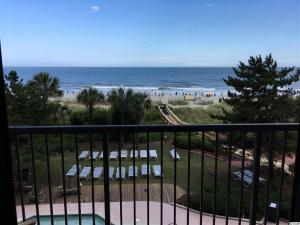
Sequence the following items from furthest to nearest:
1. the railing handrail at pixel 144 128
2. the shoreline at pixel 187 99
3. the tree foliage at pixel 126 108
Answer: the shoreline at pixel 187 99 → the tree foliage at pixel 126 108 → the railing handrail at pixel 144 128

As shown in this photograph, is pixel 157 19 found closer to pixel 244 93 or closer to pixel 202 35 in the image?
pixel 202 35

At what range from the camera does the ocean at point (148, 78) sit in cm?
2744

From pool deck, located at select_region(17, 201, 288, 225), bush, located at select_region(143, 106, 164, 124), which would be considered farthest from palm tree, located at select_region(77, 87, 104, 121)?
pool deck, located at select_region(17, 201, 288, 225)

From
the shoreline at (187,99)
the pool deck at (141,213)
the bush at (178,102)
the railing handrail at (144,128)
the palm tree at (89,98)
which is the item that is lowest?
the pool deck at (141,213)

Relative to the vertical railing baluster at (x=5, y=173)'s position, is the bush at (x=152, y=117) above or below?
below

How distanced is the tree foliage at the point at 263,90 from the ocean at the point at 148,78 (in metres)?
12.5

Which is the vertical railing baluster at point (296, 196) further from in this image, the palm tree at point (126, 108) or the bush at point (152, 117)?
the bush at point (152, 117)

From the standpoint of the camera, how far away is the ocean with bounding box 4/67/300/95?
27.4 metres

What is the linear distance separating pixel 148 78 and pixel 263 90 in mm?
21340

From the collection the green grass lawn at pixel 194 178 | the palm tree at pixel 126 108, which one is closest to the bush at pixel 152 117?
the palm tree at pixel 126 108

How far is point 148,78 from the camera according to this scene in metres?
33.2

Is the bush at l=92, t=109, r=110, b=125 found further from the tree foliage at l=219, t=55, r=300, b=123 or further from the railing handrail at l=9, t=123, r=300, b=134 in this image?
the railing handrail at l=9, t=123, r=300, b=134

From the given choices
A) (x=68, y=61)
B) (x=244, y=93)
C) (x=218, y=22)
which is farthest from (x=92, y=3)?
(x=244, y=93)

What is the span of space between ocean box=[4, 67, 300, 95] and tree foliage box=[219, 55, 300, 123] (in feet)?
41.0
